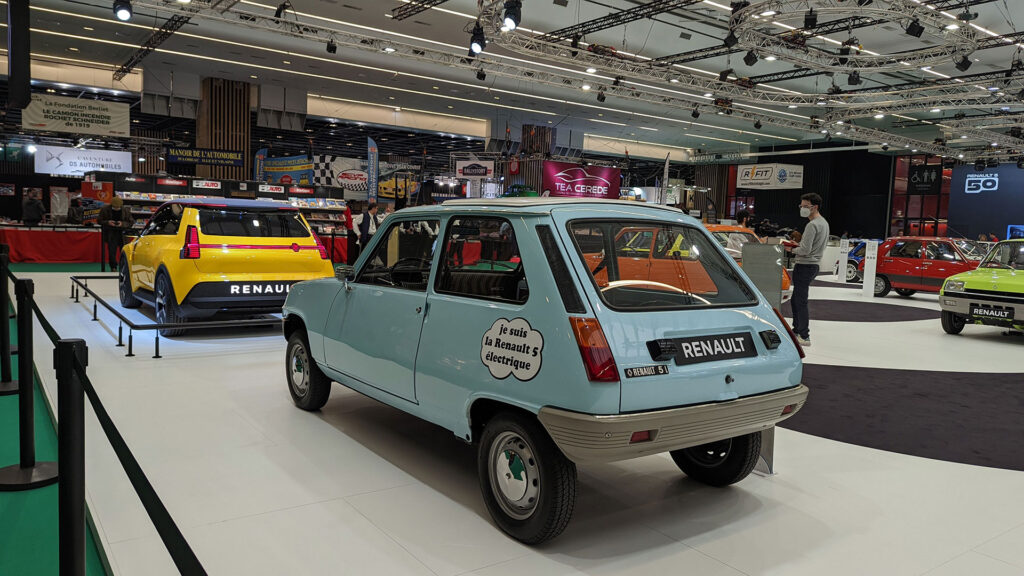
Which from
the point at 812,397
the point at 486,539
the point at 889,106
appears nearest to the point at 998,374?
the point at 812,397

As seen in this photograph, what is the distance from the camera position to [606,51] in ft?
54.7

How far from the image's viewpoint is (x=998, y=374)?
22.7 feet

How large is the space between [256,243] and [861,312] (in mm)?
10322

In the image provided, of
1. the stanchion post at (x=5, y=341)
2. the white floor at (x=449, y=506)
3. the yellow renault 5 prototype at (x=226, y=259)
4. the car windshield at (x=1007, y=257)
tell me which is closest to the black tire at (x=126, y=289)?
the yellow renault 5 prototype at (x=226, y=259)

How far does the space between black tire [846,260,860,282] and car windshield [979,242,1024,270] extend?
981 centimetres

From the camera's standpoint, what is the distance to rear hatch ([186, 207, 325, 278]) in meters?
6.88

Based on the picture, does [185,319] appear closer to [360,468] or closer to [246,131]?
[360,468]

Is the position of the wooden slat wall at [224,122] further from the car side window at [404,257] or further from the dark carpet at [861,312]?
the car side window at [404,257]

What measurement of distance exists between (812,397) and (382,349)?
390cm

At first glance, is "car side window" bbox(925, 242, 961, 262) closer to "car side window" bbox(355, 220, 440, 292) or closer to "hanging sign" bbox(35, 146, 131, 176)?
"car side window" bbox(355, 220, 440, 292)

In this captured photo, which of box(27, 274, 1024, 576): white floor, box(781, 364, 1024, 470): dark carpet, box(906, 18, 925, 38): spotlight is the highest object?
box(906, 18, 925, 38): spotlight

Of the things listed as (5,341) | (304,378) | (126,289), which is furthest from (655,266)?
(126,289)

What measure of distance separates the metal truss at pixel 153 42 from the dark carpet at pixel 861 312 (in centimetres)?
1342

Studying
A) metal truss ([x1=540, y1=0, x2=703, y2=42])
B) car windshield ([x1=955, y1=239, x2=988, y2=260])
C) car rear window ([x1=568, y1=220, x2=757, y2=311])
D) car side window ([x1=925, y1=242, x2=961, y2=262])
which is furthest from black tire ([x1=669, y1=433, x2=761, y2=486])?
car windshield ([x1=955, y1=239, x2=988, y2=260])
